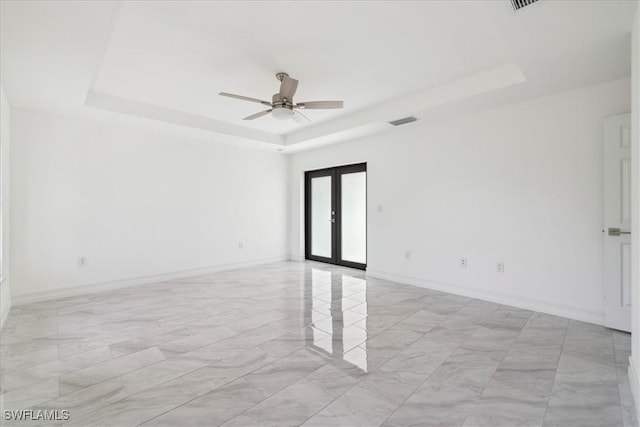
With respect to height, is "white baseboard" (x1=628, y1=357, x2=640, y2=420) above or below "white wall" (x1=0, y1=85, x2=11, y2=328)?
below

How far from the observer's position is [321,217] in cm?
679

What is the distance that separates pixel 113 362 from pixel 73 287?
103 inches

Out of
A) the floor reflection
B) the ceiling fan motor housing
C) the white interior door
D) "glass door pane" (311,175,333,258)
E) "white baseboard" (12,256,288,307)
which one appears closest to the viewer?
the floor reflection

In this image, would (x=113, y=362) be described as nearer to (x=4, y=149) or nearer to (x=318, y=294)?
(x=318, y=294)

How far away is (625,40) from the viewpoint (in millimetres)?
2428

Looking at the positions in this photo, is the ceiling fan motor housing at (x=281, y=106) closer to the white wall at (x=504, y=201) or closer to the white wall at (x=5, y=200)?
the white wall at (x=504, y=201)

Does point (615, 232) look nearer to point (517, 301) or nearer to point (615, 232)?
point (615, 232)

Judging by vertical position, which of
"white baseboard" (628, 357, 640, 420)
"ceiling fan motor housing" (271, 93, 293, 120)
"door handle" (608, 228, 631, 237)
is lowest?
"white baseboard" (628, 357, 640, 420)

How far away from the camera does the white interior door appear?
295cm

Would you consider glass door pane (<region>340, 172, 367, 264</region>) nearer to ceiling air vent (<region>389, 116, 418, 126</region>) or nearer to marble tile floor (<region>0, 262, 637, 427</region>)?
ceiling air vent (<region>389, 116, 418, 126</region>)

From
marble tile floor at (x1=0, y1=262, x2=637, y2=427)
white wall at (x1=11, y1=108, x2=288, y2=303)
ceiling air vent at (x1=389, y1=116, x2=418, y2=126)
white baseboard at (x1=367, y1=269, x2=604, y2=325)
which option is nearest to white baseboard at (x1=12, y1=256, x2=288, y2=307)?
white wall at (x1=11, y1=108, x2=288, y2=303)

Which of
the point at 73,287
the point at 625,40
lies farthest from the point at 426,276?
the point at 73,287

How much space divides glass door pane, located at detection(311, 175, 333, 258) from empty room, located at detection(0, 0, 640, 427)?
0.78 metres

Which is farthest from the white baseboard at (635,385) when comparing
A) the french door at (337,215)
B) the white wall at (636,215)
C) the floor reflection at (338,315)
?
the french door at (337,215)
